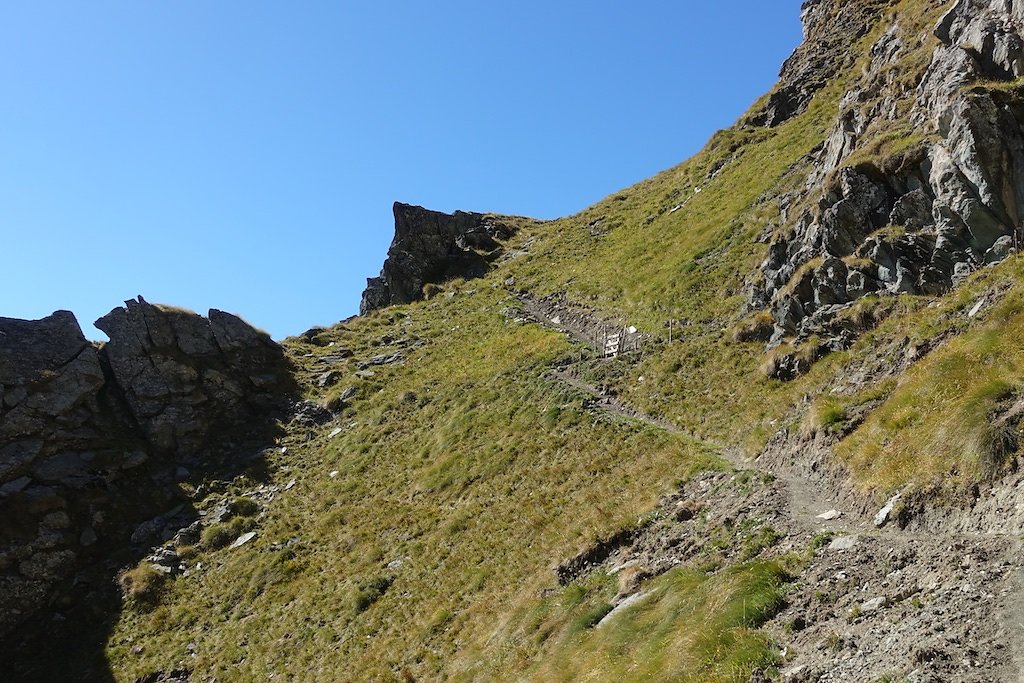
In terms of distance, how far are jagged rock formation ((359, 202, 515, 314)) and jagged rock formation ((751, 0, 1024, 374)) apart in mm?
45715

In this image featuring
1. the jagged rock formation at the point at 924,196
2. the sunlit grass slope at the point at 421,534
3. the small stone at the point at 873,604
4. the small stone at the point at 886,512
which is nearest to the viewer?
the small stone at the point at 873,604

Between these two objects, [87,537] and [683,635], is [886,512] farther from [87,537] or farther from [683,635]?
[87,537]

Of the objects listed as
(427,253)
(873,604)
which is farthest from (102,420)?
(873,604)

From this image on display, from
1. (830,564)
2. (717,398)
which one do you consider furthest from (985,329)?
(717,398)

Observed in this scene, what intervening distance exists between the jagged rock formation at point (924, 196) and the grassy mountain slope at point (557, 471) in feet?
4.03

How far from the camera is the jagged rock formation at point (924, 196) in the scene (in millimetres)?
22312

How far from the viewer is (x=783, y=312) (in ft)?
92.7

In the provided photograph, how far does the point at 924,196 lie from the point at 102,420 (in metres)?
46.5

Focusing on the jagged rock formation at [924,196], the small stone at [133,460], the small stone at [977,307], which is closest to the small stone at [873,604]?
the small stone at [977,307]

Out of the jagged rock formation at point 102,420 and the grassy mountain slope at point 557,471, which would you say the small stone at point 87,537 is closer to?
the jagged rock formation at point 102,420

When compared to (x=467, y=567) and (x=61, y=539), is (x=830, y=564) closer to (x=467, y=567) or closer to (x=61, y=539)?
(x=467, y=567)

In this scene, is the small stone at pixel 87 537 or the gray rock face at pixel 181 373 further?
the gray rock face at pixel 181 373

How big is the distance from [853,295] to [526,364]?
20.3 metres

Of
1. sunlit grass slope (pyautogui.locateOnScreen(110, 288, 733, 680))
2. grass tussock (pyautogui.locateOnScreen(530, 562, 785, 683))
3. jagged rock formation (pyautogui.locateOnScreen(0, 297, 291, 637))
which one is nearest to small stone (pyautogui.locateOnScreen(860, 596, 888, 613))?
grass tussock (pyautogui.locateOnScreen(530, 562, 785, 683))
